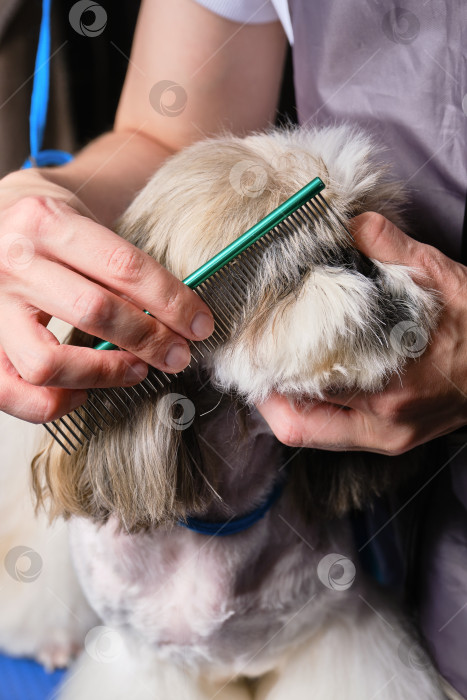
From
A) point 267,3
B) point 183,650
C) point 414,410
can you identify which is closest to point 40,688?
point 183,650

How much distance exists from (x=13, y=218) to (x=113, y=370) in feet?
0.61

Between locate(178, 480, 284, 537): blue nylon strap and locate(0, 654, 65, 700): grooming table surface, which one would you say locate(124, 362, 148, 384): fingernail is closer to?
locate(178, 480, 284, 537): blue nylon strap

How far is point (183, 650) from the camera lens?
0.89 meters

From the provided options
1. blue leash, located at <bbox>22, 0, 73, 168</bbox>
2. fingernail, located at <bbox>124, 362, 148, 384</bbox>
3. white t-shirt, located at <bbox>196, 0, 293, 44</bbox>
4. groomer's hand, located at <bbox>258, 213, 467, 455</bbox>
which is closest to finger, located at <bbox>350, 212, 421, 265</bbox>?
groomer's hand, located at <bbox>258, 213, 467, 455</bbox>

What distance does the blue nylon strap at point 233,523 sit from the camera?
2.71 ft

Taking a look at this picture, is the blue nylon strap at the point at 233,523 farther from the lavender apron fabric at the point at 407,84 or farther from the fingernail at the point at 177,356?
the lavender apron fabric at the point at 407,84

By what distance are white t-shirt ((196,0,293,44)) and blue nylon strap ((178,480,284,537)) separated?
735mm

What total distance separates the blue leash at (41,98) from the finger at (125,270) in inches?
20.6

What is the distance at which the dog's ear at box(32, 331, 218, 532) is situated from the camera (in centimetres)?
69

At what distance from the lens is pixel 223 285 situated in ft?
1.96

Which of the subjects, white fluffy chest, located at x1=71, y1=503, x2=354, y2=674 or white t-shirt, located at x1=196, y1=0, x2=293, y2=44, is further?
white t-shirt, located at x1=196, y1=0, x2=293, y2=44

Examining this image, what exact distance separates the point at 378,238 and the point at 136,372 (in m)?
0.28

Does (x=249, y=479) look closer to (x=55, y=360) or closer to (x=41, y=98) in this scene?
(x=55, y=360)

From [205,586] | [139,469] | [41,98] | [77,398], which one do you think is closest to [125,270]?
[77,398]
